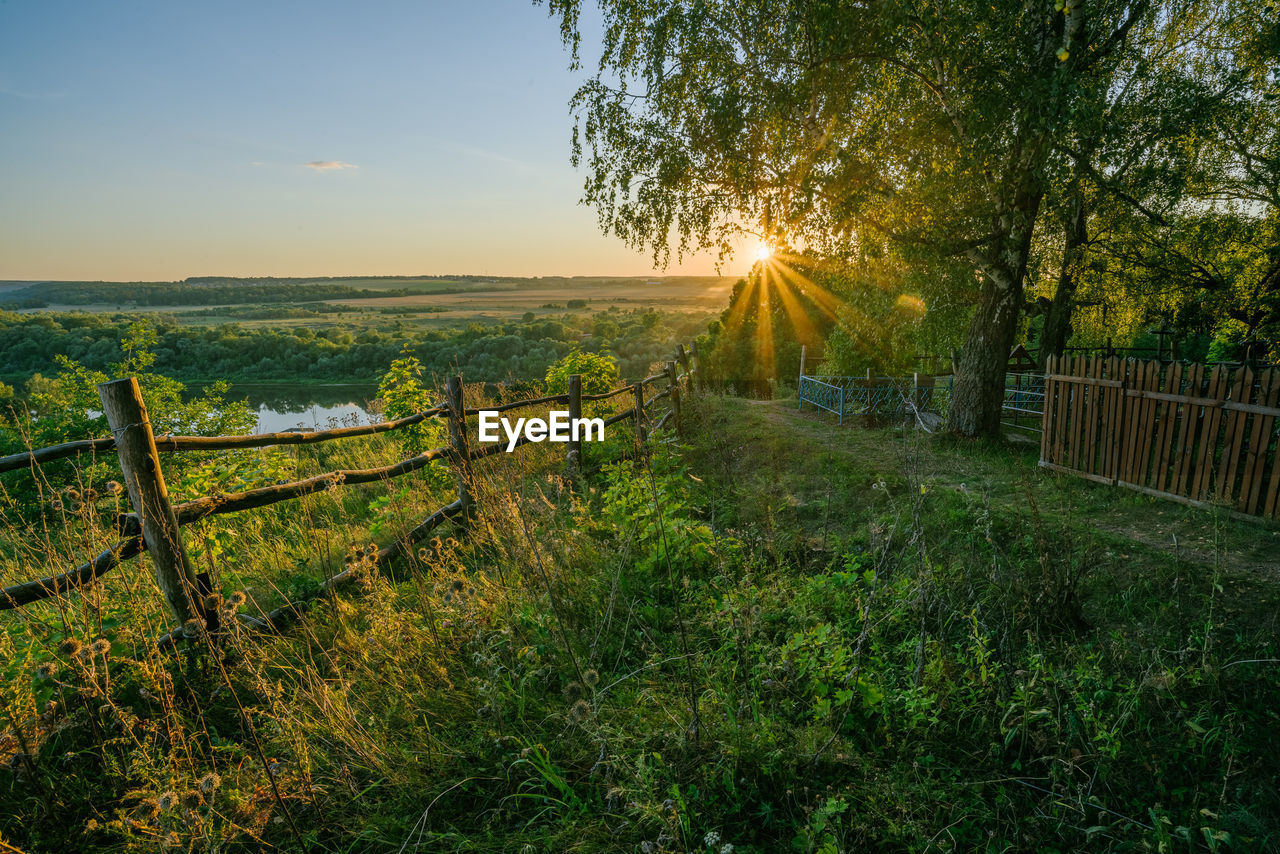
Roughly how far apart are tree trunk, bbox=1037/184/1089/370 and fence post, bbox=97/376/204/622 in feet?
53.7

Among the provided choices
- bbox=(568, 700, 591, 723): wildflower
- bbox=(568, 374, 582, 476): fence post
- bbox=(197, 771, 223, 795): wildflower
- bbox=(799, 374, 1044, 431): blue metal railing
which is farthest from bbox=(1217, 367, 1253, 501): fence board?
bbox=(197, 771, 223, 795): wildflower

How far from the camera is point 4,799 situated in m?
2.40

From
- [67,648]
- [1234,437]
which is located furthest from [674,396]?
[67,648]

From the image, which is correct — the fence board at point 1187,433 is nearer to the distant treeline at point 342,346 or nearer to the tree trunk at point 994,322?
the tree trunk at point 994,322

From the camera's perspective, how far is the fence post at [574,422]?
7651mm

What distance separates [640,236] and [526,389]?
423 centimetres

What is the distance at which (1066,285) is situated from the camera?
15.1 meters

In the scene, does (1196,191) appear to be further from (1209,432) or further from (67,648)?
(67,648)

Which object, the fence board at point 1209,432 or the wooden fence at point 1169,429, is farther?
the fence board at point 1209,432

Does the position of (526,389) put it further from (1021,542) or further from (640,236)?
(1021,542)

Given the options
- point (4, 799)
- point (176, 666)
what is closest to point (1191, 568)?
point (176, 666)

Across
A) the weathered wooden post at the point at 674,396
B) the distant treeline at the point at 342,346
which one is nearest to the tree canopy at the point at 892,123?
the weathered wooden post at the point at 674,396

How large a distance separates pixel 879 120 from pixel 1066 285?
1019cm

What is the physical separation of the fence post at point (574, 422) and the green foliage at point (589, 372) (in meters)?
1.85
